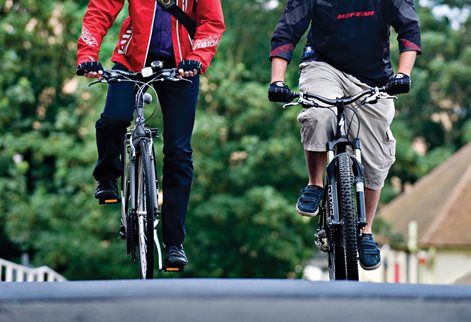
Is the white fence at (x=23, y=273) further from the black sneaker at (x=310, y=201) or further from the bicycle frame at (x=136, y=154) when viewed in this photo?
the black sneaker at (x=310, y=201)

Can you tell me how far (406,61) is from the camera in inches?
246

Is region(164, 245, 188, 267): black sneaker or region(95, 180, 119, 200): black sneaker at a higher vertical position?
region(95, 180, 119, 200): black sneaker

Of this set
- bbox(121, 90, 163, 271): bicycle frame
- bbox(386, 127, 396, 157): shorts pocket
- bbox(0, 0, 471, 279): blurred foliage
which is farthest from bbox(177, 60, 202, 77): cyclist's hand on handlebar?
bbox(0, 0, 471, 279): blurred foliage

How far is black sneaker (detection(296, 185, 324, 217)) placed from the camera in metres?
6.34

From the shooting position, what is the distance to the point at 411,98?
4112cm

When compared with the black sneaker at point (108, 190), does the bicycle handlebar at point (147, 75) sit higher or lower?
higher

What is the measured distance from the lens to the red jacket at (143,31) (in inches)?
245

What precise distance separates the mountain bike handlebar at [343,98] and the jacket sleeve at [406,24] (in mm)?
433

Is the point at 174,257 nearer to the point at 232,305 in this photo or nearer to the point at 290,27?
the point at 290,27

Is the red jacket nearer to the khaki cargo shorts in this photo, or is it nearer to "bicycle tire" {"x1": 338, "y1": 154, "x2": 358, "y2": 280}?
the khaki cargo shorts

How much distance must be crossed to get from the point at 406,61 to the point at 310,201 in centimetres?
88

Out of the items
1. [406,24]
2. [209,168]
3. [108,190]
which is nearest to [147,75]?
[108,190]

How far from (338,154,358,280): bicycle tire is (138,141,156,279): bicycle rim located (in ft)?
3.10

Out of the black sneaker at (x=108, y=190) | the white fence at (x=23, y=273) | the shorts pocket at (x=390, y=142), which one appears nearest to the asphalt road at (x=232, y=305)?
the shorts pocket at (x=390, y=142)
